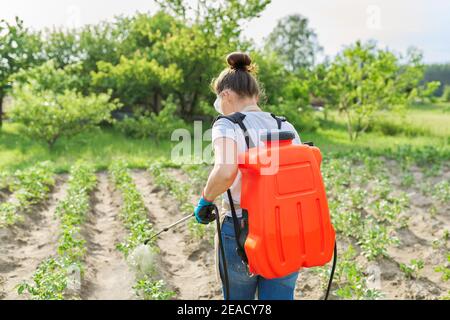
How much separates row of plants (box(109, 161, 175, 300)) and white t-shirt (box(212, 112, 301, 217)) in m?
1.66

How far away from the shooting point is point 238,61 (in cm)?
287

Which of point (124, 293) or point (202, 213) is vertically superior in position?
point (202, 213)

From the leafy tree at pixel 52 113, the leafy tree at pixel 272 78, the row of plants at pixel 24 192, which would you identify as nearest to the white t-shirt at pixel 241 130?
the row of plants at pixel 24 192

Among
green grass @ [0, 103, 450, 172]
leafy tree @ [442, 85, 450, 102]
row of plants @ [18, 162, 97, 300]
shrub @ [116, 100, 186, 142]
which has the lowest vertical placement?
row of plants @ [18, 162, 97, 300]

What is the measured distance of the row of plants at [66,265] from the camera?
3947 millimetres

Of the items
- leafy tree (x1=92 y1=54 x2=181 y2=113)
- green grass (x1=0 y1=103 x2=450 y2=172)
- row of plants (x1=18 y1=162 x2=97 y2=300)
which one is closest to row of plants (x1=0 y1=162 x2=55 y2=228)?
row of plants (x1=18 y1=162 x2=97 y2=300)

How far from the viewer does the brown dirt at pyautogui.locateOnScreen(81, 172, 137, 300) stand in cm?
464

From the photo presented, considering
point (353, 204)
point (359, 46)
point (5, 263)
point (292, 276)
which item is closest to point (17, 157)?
point (5, 263)

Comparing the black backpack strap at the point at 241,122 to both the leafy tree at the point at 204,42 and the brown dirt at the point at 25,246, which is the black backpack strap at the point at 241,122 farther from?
the leafy tree at the point at 204,42

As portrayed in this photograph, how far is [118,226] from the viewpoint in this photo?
6402 mm

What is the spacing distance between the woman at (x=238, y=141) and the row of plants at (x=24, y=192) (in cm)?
395

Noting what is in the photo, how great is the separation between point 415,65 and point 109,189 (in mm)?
9391

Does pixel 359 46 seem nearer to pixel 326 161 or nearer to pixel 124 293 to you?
pixel 326 161

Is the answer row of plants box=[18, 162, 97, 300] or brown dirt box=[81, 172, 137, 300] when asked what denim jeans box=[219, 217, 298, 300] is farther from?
brown dirt box=[81, 172, 137, 300]
